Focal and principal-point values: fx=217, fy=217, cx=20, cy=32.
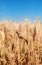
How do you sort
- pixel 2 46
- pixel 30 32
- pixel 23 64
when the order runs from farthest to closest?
1. pixel 30 32
2. pixel 23 64
3. pixel 2 46

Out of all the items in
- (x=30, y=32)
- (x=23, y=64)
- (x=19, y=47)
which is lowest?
(x=23, y=64)

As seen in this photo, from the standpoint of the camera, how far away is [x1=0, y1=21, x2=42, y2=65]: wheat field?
3709 mm

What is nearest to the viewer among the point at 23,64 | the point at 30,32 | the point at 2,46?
the point at 2,46

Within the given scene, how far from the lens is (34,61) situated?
12.5ft

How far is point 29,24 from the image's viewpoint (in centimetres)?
418

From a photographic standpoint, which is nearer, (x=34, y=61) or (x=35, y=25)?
(x=34, y=61)

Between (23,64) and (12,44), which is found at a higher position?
(12,44)

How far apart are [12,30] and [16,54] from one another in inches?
21.9

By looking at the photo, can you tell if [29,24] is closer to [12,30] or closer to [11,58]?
[12,30]

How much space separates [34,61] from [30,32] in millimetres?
614

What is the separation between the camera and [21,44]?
393 centimetres

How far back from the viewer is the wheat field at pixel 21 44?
371cm

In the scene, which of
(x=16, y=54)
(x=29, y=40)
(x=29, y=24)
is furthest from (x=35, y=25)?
(x=16, y=54)

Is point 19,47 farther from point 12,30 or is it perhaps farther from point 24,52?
point 12,30
